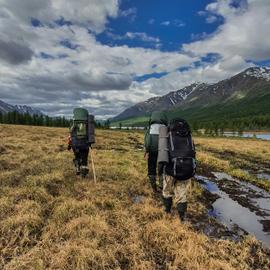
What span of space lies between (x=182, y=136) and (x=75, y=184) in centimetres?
573

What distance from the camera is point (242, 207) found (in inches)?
462

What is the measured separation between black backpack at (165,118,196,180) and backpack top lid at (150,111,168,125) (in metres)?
3.38

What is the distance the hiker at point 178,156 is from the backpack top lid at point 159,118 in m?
A: 3.26

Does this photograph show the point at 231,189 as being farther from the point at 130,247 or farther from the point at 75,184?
the point at 130,247

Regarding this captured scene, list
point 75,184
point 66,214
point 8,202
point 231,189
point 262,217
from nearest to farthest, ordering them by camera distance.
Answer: point 66,214 → point 8,202 → point 262,217 → point 75,184 → point 231,189

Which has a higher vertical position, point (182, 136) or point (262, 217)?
point (182, 136)

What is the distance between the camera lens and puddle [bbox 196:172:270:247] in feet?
30.3

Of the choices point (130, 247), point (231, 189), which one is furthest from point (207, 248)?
point (231, 189)

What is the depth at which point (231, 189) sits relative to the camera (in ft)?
49.5

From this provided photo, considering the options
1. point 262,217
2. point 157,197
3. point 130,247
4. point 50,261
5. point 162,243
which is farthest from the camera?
point 157,197

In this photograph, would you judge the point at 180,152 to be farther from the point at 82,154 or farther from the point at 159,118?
the point at 82,154

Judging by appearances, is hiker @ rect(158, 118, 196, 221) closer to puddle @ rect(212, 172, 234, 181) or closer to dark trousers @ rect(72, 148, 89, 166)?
dark trousers @ rect(72, 148, 89, 166)

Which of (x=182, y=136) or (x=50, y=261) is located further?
(x=182, y=136)

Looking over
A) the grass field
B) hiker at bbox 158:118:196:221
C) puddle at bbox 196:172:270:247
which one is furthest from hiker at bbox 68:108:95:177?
puddle at bbox 196:172:270:247
